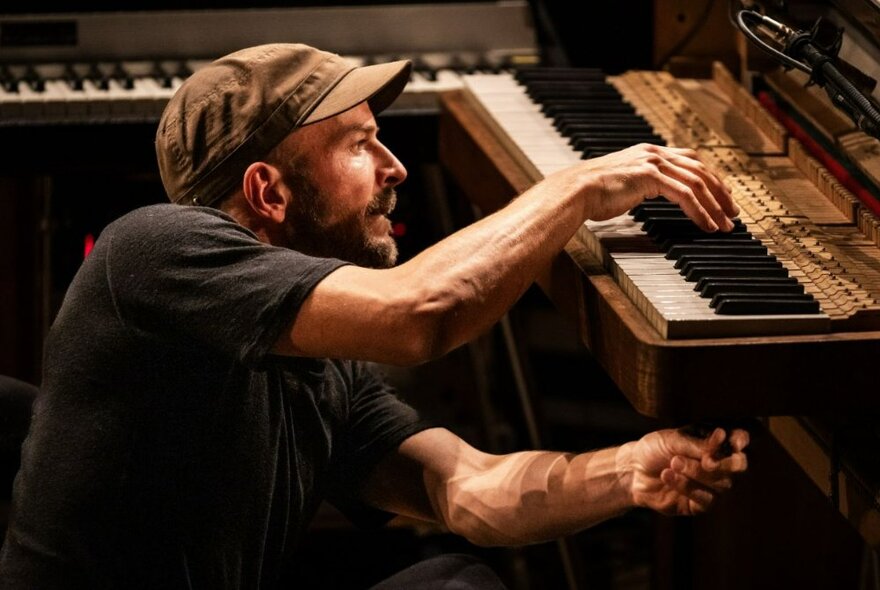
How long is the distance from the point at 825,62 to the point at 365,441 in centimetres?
87

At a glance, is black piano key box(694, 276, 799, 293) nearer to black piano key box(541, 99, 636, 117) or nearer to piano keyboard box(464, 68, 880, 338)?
piano keyboard box(464, 68, 880, 338)

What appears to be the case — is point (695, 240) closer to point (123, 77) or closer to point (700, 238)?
point (700, 238)

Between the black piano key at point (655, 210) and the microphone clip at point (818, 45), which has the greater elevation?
the microphone clip at point (818, 45)

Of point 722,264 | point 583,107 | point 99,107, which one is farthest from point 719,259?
point 99,107

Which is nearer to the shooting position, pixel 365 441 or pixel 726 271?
pixel 726 271

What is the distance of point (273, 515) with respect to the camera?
1.90m

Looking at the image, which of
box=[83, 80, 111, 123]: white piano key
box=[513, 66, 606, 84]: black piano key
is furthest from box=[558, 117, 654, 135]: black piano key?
box=[83, 80, 111, 123]: white piano key

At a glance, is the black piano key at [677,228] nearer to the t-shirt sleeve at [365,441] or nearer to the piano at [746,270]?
the piano at [746,270]

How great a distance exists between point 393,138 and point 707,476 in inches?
64.0

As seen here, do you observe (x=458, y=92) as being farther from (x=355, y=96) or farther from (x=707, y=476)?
(x=707, y=476)

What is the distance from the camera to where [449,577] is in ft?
6.01

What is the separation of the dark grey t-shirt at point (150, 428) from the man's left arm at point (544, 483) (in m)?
0.30

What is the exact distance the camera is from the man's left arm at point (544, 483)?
5.41 ft

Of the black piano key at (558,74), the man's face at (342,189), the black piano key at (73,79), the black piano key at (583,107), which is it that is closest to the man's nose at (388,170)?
the man's face at (342,189)
